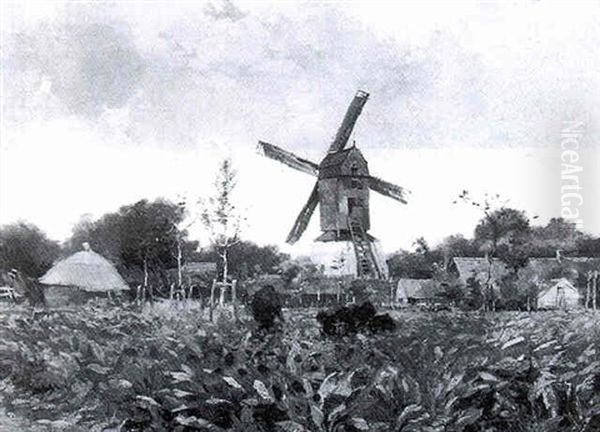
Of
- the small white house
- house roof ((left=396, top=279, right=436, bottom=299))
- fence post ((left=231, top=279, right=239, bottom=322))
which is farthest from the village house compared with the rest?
fence post ((left=231, top=279, right=239, bottom=322))

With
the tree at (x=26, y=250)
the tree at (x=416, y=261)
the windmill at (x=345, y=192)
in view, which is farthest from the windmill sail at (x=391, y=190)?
the tree at (x=26, y=250)

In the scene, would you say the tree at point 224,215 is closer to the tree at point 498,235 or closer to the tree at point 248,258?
the tree at point 248,258

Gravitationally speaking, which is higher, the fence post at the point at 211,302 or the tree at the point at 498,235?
the tree at the point at 498,235

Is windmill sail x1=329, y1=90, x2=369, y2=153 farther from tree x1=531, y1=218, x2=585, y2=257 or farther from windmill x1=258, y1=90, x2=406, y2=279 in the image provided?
tree x1=531, y1=218, x2=585, y2=257

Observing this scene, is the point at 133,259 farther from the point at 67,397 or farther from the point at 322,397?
the point at 322,397

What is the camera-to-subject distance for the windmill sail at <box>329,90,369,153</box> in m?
2.82

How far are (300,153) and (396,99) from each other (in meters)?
0.45

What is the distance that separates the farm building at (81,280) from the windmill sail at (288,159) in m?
0.76

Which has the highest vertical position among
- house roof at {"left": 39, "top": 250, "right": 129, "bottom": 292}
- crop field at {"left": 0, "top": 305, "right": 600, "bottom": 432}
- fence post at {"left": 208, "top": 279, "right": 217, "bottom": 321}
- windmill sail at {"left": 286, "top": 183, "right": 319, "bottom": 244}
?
windmill sail at {"left": 286, "top": 183, "right": 319, "bottom": 244}

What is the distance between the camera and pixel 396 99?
2965 millimetres

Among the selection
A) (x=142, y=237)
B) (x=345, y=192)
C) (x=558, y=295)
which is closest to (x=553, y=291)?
(x=558, y=295)

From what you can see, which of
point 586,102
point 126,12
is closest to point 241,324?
point 126,12

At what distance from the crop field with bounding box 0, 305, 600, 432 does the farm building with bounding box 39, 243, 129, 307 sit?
6 centimetres

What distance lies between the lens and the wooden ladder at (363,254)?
287cm
